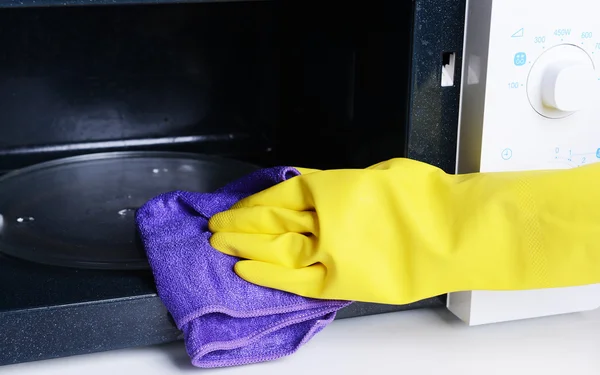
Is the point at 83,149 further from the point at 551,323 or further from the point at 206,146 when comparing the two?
the point at 551,323

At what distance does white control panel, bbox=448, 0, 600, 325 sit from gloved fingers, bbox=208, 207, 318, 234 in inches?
6.6

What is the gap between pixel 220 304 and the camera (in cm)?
57

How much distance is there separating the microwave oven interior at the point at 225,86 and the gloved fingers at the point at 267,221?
0.10 meters

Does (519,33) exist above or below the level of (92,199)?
above

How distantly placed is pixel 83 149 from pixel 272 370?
17.8 inches

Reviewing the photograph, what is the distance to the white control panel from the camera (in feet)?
2.01

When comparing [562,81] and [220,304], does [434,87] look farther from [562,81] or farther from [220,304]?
[220,304]

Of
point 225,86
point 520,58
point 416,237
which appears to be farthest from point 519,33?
point 225,86

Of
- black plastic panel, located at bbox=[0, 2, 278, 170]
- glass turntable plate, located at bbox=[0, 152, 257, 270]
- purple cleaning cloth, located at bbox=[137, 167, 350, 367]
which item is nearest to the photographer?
purple cleaning cloth, located at bbox=[137, 167, 350, 367]

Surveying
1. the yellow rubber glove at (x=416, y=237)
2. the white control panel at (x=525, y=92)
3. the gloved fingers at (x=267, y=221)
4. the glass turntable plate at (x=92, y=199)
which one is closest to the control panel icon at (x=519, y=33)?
the white control panel at (x=525, y=92)

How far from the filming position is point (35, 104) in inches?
35.8

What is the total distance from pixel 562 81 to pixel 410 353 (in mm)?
265

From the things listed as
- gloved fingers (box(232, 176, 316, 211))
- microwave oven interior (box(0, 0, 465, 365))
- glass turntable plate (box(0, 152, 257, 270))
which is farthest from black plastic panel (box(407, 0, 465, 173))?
glass turntable plate (box(0, 152, 257, 270))

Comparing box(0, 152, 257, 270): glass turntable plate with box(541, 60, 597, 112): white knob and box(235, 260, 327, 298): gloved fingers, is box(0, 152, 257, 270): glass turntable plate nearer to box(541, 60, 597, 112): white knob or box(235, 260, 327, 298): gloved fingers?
box(235, 260, 327, 298): gloved fingers
